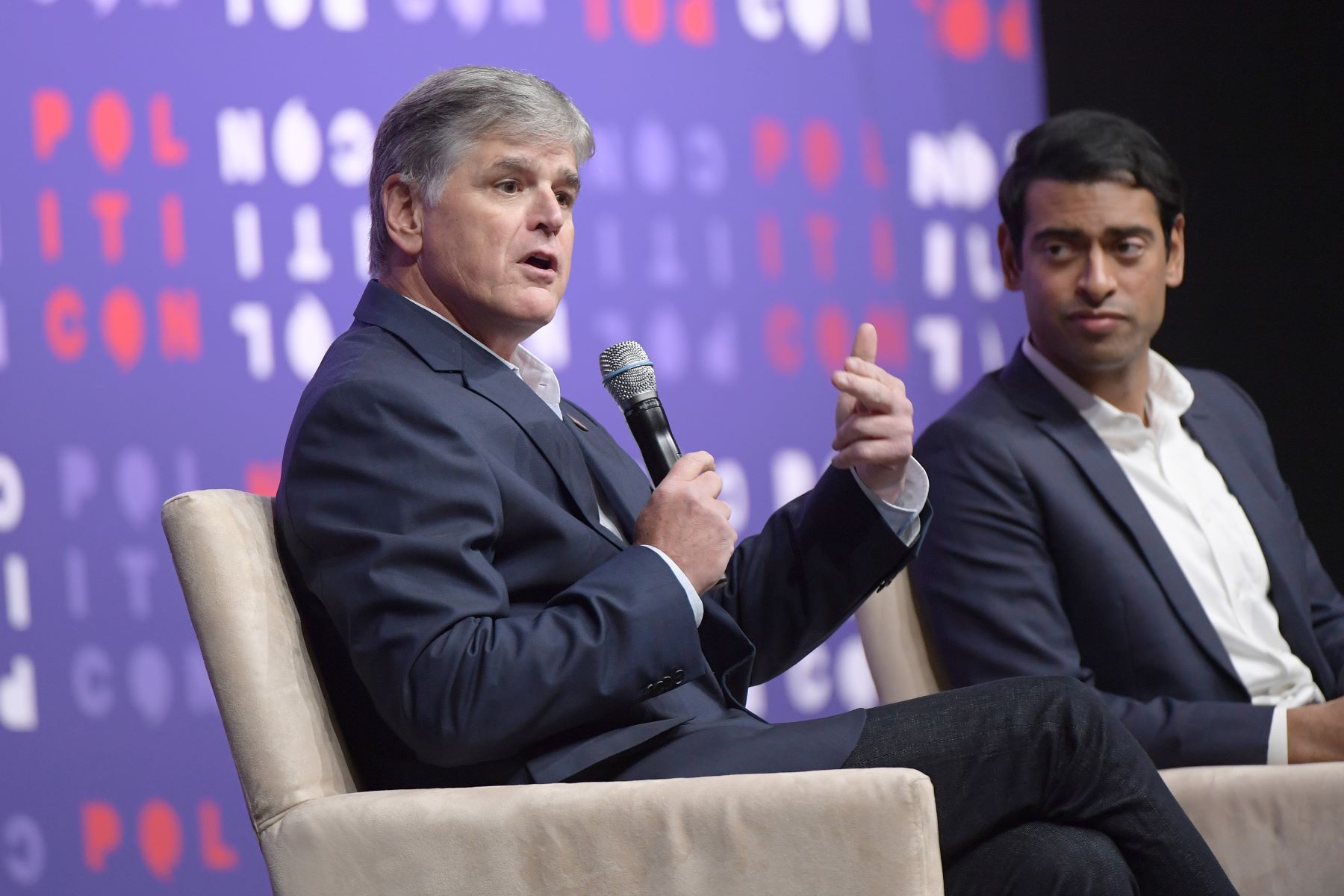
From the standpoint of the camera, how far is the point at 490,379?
5.15 feet

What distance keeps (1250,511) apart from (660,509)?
3.81ft

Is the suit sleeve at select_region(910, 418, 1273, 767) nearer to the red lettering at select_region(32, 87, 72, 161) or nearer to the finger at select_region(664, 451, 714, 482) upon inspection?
the finger at select_region(664, 451, 714, 482)

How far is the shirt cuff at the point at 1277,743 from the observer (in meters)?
1.86

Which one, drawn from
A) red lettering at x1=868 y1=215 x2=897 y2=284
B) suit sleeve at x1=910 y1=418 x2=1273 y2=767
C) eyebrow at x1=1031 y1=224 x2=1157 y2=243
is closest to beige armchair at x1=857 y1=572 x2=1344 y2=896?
suit sleeve at x1=910 y1=418 x2=1273 y2=767

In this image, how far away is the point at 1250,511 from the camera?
2195 millimetres

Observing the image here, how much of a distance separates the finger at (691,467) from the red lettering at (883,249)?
1634 mm

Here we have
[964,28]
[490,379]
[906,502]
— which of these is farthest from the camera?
[964,28]

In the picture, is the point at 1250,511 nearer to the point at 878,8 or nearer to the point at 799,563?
the point at 799,563

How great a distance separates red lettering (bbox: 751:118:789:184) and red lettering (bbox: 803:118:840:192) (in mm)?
48

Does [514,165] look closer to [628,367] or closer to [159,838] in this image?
[628,367]

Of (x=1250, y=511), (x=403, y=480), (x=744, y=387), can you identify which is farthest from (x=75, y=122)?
(x=1250, y=511)

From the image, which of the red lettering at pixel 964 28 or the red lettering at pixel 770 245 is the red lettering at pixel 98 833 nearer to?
the red lettering at pixel 770 245

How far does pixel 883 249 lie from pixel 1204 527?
A: 112 centimetres

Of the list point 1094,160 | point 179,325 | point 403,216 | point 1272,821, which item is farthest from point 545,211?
point 179,325
